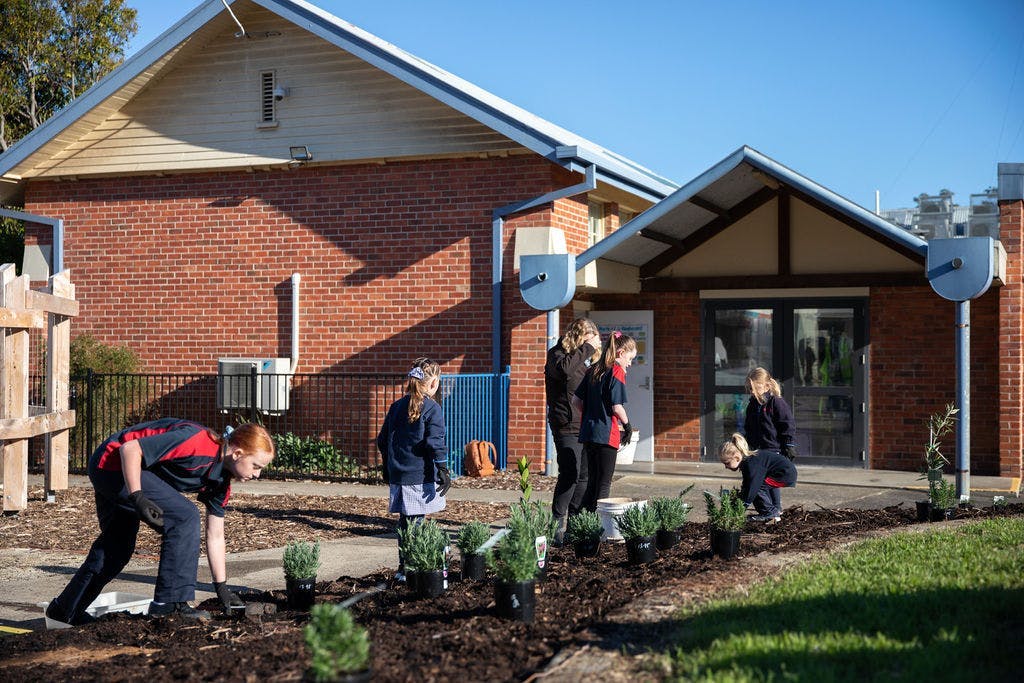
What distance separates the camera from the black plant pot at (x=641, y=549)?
7371 mm

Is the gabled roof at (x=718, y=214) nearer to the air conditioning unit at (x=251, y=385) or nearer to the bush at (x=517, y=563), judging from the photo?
the air conditioning unit at (x=251, y=385)

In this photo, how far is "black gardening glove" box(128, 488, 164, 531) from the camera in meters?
6.13

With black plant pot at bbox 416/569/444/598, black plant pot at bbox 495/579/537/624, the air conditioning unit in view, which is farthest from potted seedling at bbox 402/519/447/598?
the air conditioning unit

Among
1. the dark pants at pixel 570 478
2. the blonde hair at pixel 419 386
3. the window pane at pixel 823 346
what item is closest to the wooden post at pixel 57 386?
the blonde hair at pixel 419 386

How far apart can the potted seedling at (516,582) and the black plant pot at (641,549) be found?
169cm

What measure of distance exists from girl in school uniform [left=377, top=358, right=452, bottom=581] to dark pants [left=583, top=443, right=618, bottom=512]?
1375 mm

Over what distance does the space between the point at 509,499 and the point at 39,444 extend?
8283mm

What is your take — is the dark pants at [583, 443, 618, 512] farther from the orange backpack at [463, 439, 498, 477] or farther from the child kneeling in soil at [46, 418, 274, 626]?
the orange backpack at [463, 439, 498, 477]

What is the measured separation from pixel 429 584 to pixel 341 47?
9835 mm

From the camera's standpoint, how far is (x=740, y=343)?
Answer: 49.8 ft

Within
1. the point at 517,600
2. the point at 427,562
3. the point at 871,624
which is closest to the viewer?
the point at 871,624

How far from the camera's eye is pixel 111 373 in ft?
49.8

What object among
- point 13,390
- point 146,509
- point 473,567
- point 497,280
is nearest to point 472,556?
point 473,567

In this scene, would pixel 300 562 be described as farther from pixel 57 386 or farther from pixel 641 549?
pixel 57 386
